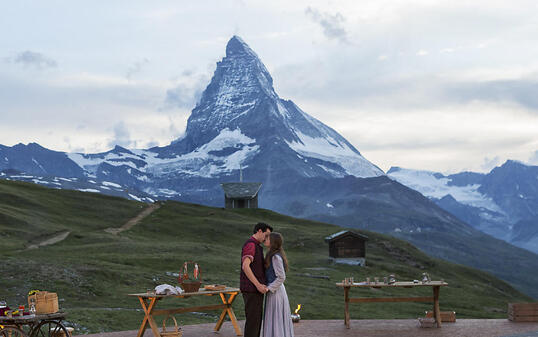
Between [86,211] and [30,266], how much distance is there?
64334 mm

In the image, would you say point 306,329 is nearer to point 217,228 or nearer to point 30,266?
point 30,266

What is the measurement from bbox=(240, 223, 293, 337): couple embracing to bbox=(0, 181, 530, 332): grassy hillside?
10437 mm

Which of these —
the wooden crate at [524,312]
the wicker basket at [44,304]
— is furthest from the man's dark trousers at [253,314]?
the wooden crate at [524,312]

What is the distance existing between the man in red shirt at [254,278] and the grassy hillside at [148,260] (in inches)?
408

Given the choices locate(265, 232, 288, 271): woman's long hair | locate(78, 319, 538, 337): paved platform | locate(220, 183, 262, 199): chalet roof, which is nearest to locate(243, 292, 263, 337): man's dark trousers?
locate(265, 232, 288, 271): woman's long hair

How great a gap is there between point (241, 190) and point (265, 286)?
129491 mm

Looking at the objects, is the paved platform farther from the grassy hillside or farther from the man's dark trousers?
the grassy hillside

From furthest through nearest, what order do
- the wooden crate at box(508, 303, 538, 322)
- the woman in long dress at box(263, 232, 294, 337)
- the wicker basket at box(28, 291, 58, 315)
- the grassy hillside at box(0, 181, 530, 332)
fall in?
the grassy hillside at box(0, 181, 530, 332)
the wooden crate at box(508, 303, 538, 322)
the wicker basket at box(28, 291, 58, 315)
the woman in long dress at box(263, 232, 294, 337)

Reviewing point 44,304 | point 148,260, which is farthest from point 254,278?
point 148,260

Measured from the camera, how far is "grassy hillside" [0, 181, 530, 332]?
121 ft

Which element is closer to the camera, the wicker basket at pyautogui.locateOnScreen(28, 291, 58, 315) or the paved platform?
the wicker basket at pyautogui.locateOnScreen(28, 291, 58, 315)

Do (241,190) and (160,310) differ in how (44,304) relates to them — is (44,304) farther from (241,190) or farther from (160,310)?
(241,190)

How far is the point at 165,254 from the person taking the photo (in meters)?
62.1

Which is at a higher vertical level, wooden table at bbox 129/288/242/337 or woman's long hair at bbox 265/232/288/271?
woman's long hair at bbox 265/232/288/271
